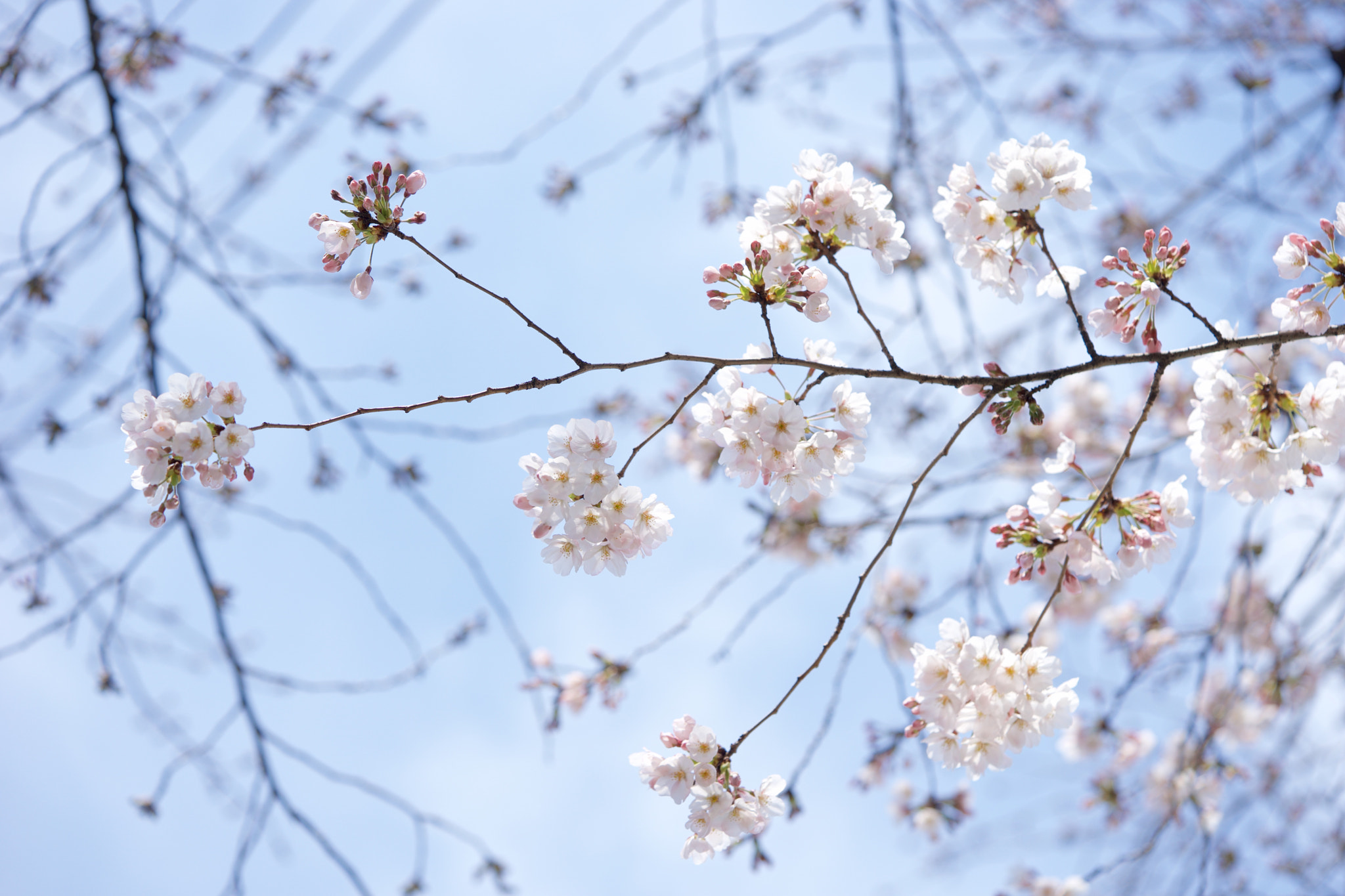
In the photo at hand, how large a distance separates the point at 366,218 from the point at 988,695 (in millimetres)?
1872

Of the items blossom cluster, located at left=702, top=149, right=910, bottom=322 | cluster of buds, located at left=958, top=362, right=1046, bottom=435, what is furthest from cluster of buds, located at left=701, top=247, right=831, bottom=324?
cluster of buds, located at left=958, top=362, right=1046, bottom=435

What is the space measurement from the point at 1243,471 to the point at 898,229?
107 cm

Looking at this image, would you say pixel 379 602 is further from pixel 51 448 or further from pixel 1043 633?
pixel 1043 633

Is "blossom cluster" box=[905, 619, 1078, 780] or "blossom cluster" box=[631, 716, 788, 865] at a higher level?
"blossom cluster" box=[905, 619, 1078, 780]

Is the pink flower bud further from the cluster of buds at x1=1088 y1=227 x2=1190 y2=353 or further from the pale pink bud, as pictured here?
the cluster of buds at x1=1088 y1=227 x2=1190 y2=353

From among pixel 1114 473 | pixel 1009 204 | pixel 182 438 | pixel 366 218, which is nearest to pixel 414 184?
pixel 366 218

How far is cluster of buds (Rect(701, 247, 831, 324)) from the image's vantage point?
1909 millimetres

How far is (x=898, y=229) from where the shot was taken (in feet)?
6.84

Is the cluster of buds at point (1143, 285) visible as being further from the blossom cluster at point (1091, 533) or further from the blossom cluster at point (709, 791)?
the blossom cluster at point (709, 791)

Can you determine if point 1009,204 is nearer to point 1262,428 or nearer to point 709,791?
point 1262,428

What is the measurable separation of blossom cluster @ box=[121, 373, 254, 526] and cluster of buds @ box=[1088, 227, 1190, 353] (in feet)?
6.97

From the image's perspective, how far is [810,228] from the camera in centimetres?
198

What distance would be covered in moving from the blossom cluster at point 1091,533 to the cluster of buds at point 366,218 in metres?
1.68

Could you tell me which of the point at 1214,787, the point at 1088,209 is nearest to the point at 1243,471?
the point at 1088,209
